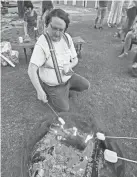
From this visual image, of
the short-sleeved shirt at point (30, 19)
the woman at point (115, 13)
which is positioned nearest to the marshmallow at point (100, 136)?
the short-sleeved shirt at point (30, 19)

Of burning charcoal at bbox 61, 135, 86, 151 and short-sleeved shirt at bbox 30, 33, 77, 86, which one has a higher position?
short-sleeved shirt at bbox 30, 33, 77, 86

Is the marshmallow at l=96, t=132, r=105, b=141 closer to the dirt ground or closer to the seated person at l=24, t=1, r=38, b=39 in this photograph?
the dirt ground

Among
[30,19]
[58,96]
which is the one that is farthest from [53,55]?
[30,19]

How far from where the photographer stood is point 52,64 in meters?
1.87

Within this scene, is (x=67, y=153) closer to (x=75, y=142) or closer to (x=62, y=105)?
(x=75, y=142)

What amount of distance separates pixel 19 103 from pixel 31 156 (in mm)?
1471

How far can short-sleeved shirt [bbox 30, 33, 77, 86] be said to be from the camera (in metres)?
1.73

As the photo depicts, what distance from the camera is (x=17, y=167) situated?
1.69 meters

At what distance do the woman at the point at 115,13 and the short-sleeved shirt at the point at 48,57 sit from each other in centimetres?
561

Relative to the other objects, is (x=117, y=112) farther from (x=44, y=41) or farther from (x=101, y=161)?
(x=44, y=41)

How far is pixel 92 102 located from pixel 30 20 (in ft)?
11.8

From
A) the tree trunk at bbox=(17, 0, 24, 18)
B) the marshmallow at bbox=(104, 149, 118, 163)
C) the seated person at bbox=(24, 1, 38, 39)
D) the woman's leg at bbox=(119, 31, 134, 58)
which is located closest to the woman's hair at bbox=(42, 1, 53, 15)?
the seated person at bbox=(24, 1, 38, 39)

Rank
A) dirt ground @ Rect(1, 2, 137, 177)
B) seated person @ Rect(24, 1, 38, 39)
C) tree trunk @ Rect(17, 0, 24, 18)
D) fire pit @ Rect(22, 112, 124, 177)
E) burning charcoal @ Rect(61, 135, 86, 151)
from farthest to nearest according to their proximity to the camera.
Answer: tree trunk @ Rect(17, 0, 24, 18) < seated person @ Rect(24, 1, 38, 39) < dirt ground @ Rect(1, 2, 137, 177) < burning charcoal @ Rect(61, 135, 86, 151) < fire pit @ Rect(22, 112, 124, 177)

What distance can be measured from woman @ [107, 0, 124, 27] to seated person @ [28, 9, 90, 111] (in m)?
5.53
